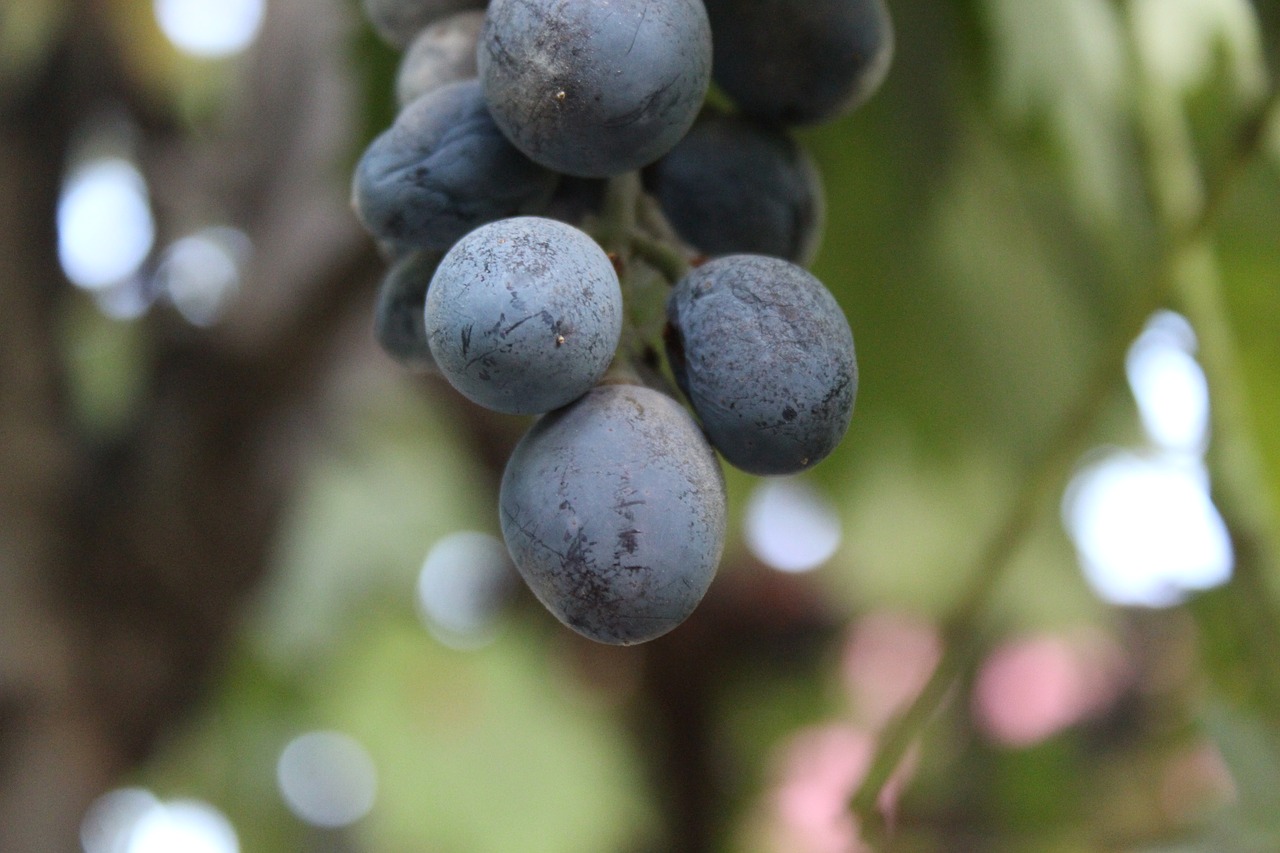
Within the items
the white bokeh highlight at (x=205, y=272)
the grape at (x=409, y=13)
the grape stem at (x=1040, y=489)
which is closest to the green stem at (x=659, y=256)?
the grape at (x=409, y=13)

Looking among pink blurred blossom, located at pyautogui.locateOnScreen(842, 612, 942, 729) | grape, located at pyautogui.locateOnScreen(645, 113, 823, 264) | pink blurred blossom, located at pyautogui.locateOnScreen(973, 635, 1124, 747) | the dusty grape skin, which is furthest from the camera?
pink blurred blossom, located at pyautogui.locateOnScreen(842, 612, 942, 729)

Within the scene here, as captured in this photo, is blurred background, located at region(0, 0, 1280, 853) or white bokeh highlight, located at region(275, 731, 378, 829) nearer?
blurred background, located at region(0, 0, 1280, 853)

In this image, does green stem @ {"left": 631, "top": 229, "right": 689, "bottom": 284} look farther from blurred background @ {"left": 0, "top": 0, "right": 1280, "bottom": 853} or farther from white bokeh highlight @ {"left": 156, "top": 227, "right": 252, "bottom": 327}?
white bokeh highlight @ {"left": 156, "top": 227, "right": 252, "bottom": 327}

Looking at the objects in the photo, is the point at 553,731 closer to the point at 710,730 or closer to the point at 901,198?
the point at 710,730

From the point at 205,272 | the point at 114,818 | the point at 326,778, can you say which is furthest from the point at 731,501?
the point at 326,778

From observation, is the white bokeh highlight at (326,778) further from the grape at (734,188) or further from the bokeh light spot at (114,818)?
the grape at (734,188)

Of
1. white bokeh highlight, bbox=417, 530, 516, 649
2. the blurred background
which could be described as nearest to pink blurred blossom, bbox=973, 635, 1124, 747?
the blurred background

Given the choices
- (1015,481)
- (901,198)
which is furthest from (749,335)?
(1015,481)
